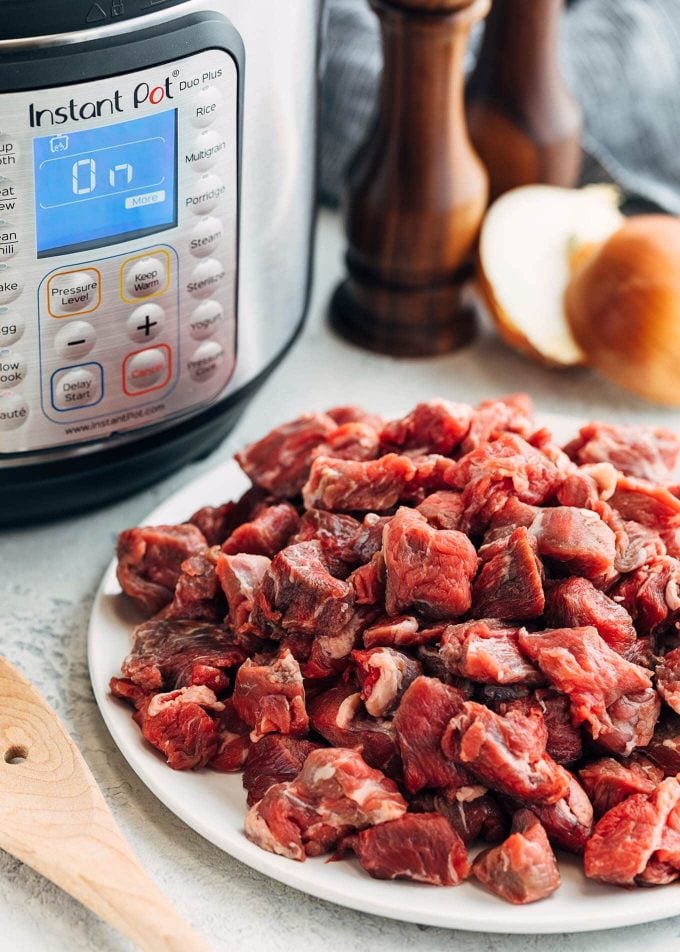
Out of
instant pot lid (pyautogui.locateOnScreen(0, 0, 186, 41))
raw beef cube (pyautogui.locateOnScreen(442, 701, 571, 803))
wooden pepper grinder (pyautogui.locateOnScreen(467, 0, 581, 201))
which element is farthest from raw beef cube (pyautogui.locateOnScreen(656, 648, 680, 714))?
wooden pepper grinder (pyautogui.locateOnScreen(467, 0, 581, 201))

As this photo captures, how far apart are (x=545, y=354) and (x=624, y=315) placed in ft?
0.47

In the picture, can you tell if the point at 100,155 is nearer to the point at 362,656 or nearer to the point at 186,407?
the point at 186,407

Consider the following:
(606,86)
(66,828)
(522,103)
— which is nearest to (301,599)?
(66,828)

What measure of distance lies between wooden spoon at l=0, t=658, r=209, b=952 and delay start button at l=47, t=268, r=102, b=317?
314mm

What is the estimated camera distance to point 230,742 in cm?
106

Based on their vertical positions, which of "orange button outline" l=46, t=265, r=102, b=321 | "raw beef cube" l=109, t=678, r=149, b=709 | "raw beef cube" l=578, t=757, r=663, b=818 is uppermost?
"orange button outline" l=46, t=265, r=102, b=321

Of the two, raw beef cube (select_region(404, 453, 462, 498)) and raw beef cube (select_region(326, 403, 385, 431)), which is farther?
Result: raw beef cube (select_region(326, 403, 385, 431))

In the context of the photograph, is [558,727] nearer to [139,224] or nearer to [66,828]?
[66,828]

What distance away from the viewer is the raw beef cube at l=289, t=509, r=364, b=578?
1.10 m

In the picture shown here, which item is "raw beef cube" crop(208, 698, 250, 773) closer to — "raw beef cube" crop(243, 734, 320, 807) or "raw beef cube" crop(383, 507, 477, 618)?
"raw beef cube" crop(243, 734, 320, 807)

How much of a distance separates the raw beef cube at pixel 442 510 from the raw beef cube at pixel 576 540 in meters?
0.07

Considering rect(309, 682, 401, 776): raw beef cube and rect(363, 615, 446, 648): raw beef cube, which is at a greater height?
rect(363, 615, 446, 648): raw beef cube

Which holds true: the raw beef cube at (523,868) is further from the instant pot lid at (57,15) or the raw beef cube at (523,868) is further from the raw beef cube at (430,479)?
the instant pot lid at (57,15)

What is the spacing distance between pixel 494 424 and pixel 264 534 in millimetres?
245
